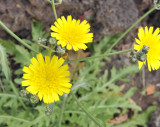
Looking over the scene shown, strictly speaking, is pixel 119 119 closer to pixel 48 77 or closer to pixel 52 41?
pixel 48 77

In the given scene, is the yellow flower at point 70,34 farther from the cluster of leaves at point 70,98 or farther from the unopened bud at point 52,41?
the cluster of leaves at point 70,98

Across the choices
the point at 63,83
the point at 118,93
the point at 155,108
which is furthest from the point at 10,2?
the point at 155,108

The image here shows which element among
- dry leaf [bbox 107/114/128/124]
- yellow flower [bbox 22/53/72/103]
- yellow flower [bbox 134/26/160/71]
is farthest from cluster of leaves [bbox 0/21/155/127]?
yellow flower [bbox 134/26/160/71]

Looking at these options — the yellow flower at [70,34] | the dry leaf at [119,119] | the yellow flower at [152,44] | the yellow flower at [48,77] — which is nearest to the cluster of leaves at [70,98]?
the dry leaf at [119,119]

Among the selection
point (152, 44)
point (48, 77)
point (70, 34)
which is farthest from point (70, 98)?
point (152, 44)

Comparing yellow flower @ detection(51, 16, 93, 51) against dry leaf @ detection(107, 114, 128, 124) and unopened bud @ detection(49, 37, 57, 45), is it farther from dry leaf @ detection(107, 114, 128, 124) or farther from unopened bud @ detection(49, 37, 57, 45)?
dry leaf @ detection(107, 114, 128, 124)

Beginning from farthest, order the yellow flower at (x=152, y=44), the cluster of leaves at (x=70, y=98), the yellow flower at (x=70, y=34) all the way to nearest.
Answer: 1. the cluster of leaves at (x=70, y=98)
2. the yellow flower at (x=152, y=44)
3. the yellow flower at (x=70, y=34)

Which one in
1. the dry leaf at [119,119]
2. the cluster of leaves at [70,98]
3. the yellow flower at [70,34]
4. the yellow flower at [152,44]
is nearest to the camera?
the yellow flower at [70,34]
